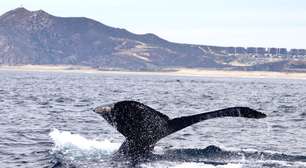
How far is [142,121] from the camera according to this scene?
1549 cm

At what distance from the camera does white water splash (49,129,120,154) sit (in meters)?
19.1

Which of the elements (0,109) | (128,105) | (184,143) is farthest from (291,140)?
(0,109)

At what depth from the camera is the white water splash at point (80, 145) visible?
754 inches

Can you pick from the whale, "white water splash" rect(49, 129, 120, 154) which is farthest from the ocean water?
the whale

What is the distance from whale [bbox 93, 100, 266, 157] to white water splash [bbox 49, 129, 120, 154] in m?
2.23

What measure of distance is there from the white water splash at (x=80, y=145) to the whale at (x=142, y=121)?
2.23m

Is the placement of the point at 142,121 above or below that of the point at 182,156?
above

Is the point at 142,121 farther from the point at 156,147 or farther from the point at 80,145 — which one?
the point at 80,145

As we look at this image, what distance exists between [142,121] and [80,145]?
16.6ft

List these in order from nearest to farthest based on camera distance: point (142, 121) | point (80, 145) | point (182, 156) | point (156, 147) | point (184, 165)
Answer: point (142, 121), point (184, 165), point (182, 156), point (156, 147), point (80, 145)

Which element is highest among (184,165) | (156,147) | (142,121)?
(142,121)

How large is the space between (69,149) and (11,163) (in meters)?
2.23

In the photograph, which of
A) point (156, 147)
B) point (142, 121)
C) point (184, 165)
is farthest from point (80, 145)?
point (142, 121)

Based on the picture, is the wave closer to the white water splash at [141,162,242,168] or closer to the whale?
the white water splash at [141,162,242,168]
